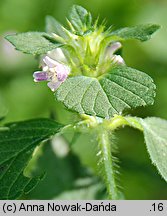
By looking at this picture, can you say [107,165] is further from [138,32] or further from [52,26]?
[52,26]

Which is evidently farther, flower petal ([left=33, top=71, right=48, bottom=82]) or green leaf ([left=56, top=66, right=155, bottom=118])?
flower petal ([left=33, top=71, right=48, bottom=82])

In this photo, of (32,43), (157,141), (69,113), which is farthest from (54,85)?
(69,113)

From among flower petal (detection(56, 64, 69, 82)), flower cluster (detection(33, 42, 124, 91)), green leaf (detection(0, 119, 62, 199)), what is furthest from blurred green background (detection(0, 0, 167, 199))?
flower petal (detection(56, 64, 69, 82))

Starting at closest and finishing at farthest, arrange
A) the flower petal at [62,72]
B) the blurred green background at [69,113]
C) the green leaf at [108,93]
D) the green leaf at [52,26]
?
the green leaf at [108,93] → the flower petal at [62,72] → the green leaf at [52,26] → the blurred green background at [69,113]

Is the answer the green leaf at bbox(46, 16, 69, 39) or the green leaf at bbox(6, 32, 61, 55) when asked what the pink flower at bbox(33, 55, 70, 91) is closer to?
the green leaf at bbox(6, 32, 61, 55)

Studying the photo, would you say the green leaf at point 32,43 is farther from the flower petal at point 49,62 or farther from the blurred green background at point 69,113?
the blurred green background at point 69,113

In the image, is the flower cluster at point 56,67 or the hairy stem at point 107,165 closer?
the flower cluster at point 56,67

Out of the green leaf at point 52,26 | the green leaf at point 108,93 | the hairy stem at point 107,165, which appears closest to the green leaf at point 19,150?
the hairy stem at point 107,165
